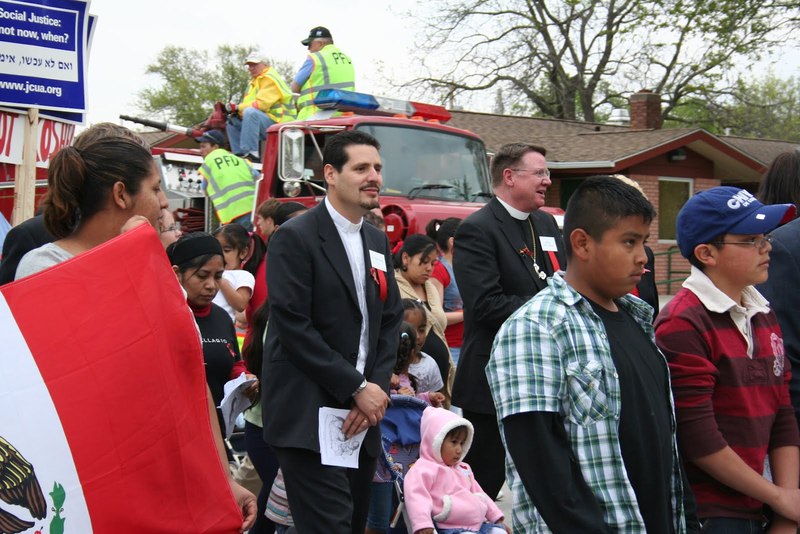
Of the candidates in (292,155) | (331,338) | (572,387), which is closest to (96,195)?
(331,338)

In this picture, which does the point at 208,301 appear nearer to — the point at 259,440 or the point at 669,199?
the point at 259,440

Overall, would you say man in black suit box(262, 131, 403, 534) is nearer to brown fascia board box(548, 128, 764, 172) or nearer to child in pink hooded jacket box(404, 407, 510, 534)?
child in pink hooded jacket box(404, 407, 510, 534)

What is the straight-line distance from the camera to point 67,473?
8.21ft

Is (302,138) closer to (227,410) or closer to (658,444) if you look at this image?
(227,410)

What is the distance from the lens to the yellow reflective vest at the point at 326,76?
11336 millimetres

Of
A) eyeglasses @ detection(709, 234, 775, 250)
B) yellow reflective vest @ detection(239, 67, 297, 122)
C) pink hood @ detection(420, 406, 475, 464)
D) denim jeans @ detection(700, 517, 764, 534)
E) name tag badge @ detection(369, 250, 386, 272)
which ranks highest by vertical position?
yellow reflective vest @ detection(239, 67, 297, 122)

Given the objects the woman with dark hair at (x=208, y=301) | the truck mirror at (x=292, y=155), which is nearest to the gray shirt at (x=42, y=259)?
the woman with dark hair at (x=208, y=301)

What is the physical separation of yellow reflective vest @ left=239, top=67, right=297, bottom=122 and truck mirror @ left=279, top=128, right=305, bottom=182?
8.61ft

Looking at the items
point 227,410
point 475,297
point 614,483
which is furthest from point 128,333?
point 475,297

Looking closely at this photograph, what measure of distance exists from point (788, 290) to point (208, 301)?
285cm

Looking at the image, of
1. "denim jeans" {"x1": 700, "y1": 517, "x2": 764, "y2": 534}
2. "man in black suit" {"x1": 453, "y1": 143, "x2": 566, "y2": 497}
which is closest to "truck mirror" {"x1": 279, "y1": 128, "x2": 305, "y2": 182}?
"man in black suit" {"x1": 453, "y1": 143, "x2": 566, "y2": 497}

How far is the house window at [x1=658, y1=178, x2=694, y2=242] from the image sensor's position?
24.3 metres

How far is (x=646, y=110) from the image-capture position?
27031mm

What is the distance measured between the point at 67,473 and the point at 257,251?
5186 mm
